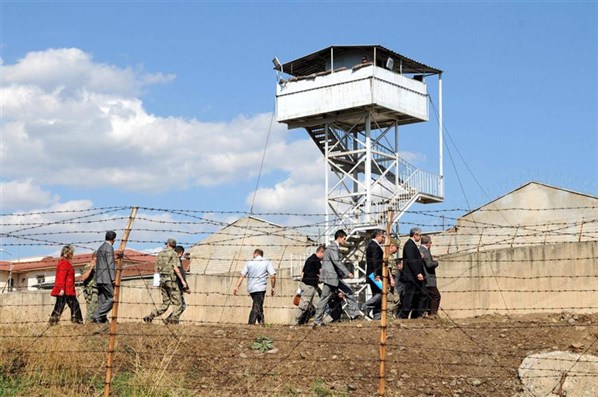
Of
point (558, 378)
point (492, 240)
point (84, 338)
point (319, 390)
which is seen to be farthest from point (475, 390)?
point (492, 240)

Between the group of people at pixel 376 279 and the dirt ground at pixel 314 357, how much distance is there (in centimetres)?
86

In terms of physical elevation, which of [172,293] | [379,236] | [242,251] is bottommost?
[172,293]

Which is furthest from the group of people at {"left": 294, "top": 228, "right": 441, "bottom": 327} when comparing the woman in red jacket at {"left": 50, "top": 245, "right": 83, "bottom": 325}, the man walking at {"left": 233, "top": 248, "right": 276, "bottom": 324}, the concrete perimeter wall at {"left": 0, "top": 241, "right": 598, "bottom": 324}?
the concrete perimeter wall at {"left": 0, "top": 241, "right": 598, "bottom": 324}

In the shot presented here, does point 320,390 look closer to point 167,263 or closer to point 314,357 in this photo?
point 314,357

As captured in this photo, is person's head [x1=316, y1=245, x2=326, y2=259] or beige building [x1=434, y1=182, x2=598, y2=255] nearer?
person's head [x1=316, y1=245, x2=326, y2=259]

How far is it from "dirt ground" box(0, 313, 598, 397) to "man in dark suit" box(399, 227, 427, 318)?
1.27m

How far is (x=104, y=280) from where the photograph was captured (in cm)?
1514

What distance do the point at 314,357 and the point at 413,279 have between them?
3.61 m

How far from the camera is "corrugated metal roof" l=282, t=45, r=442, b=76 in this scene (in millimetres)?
33875

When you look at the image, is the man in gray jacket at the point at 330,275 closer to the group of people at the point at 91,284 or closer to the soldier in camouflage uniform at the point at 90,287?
the group of people at the point at 91,284

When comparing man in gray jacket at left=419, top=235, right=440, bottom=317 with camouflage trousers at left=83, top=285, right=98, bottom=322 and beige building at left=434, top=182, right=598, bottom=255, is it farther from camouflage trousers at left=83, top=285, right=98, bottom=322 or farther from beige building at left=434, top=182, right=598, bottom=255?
beige building at left=434, top=182, right=598, bottom=255

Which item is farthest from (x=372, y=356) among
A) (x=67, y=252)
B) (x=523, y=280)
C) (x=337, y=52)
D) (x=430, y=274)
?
(x=337, y=52)

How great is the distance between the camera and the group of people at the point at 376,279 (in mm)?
15250

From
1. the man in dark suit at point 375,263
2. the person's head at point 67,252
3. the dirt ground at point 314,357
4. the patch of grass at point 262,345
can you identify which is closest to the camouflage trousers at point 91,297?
the person's head at point 67,252
